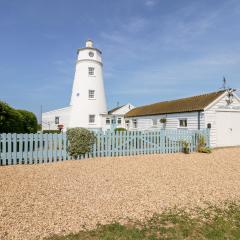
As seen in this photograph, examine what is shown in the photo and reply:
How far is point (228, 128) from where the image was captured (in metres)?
18.5

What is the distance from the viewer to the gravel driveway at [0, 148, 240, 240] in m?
4.81

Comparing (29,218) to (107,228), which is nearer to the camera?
(107,228)

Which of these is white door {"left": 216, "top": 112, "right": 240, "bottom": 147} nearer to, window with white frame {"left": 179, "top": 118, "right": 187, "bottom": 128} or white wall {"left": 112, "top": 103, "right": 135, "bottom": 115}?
window with white frame {"left": 179, "top": 118, "right": 187, "bottom": 128}

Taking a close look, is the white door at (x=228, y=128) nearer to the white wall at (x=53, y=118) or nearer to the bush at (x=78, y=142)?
the bush at (x=78, y=142)

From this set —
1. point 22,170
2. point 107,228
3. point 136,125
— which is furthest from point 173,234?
point 136,125

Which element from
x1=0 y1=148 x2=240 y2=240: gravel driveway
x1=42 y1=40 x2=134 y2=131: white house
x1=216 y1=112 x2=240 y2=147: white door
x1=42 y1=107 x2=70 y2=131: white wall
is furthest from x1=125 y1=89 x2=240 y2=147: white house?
x1=42 y1=107 x2=70 y2=131: white wall

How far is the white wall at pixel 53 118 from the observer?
33688mm

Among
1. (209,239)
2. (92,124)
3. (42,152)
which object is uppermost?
(92,124)

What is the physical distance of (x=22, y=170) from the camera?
9.31 m

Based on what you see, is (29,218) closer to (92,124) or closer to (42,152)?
(42,152)

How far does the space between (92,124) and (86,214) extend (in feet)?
84.7

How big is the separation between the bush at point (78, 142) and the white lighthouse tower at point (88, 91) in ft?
59.7

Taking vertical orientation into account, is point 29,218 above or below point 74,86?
below

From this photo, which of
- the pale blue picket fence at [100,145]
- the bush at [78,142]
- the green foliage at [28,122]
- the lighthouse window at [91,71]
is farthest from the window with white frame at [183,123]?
the lighthouse window at [91,71]
